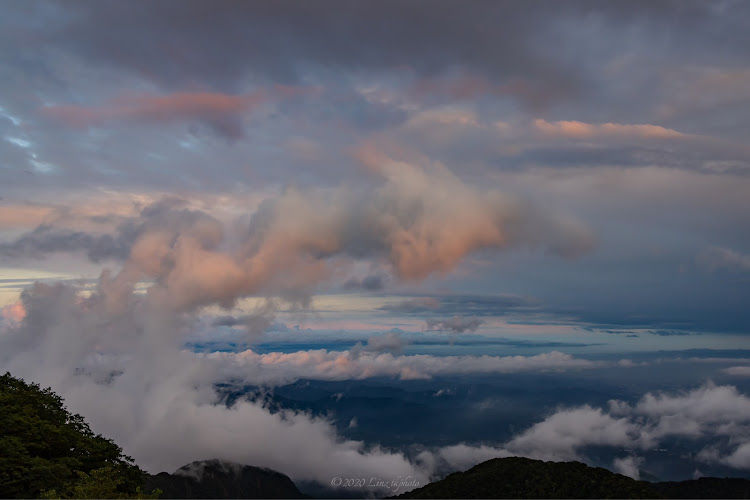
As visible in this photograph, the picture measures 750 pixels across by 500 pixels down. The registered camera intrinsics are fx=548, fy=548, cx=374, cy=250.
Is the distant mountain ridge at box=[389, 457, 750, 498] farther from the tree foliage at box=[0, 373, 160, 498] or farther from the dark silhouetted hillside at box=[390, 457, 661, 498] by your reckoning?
the tree foliage at box=[0, 373, 160, 498]

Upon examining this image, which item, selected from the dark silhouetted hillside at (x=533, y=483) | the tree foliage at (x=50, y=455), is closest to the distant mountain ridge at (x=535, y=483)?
the dark silhouetted hillside at (x=533, y=483)

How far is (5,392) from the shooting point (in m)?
74.8

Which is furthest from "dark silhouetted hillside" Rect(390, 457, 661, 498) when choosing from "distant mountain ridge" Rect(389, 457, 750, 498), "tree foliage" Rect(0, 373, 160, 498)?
"tree foliage" Rect(0, 373, 160, 498)

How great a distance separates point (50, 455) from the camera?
216ft

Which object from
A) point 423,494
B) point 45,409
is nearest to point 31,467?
point 45,409

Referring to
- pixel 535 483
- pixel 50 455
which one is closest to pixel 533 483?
pixel 535 483

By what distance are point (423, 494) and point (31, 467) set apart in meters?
119

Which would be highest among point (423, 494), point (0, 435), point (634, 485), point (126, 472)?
point (0, 435)

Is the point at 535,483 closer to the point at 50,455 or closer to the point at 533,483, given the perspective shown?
the point at 533,483

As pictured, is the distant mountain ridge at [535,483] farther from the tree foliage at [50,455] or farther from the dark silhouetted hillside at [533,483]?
the tree foliage at [50,455]

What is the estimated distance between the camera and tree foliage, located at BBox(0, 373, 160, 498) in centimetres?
5169

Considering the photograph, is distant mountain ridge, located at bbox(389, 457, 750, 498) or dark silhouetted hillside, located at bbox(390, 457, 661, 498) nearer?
distant mountain ridge, located at bbox(389, 457, 750, 498)

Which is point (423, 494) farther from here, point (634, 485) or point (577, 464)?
point (634, 485)

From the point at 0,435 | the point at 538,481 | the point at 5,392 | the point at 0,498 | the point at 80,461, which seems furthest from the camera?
the point at 538,481
